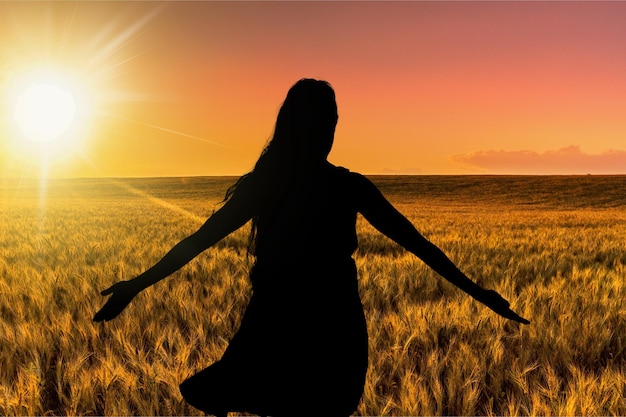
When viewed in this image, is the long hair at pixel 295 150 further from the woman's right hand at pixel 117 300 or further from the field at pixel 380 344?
the field at pixel 380 344

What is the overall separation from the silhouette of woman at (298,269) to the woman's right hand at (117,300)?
0.35m

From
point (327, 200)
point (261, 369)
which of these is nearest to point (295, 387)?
point (261, 369)

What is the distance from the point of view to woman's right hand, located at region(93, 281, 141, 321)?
195cm

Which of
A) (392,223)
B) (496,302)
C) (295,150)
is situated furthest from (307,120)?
(496,302)

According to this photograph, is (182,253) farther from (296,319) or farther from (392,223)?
(392,223)

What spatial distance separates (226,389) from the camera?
2.11m

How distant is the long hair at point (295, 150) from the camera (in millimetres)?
2102

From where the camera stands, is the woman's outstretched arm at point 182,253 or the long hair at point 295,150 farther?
the long hair at point 295,150

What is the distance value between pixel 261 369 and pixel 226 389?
0.16 m

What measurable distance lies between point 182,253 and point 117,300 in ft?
0.97

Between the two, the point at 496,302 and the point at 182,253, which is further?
the point at 496,302

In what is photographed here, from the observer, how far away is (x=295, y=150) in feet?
7.00

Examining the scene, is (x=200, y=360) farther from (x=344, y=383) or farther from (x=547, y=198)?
(x=547, y=198)

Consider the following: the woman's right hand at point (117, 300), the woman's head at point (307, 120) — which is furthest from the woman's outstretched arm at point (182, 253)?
the woman's head at point (307, 120)
